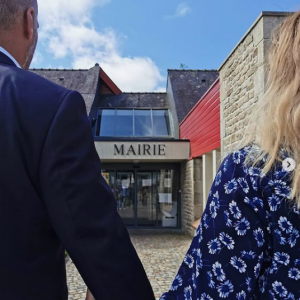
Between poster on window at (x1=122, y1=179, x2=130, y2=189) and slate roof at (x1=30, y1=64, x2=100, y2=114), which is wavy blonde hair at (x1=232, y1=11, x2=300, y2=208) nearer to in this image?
poster on window at (x1=122, y1=179, x2=130, y2=189)

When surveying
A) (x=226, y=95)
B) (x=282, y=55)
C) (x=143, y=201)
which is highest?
(x=226, y=95)

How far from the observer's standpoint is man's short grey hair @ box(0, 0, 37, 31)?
1.09 m

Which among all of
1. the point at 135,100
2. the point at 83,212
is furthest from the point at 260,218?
the point at 135,100

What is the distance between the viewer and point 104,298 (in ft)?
3.16

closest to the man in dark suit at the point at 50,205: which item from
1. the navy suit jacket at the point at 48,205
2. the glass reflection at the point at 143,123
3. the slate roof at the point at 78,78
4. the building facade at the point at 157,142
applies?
the navy suit jacket at the point at 48,205

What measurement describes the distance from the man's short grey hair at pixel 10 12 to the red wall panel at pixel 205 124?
6.80m

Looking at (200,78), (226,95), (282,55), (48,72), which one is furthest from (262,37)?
(48,72)

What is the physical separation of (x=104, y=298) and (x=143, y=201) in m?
13.0

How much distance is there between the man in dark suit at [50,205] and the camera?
94 cm

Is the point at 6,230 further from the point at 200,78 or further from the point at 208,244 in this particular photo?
the point at 200,78

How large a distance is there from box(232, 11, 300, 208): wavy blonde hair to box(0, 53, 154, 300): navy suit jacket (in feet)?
1.53

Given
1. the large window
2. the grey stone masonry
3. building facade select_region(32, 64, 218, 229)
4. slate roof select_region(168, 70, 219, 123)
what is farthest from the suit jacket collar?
the large window

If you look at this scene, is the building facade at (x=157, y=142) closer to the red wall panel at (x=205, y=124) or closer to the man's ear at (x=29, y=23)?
the red wall panel at (x=205, y=124)

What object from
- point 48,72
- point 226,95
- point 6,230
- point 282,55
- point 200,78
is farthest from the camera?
point 48,72
